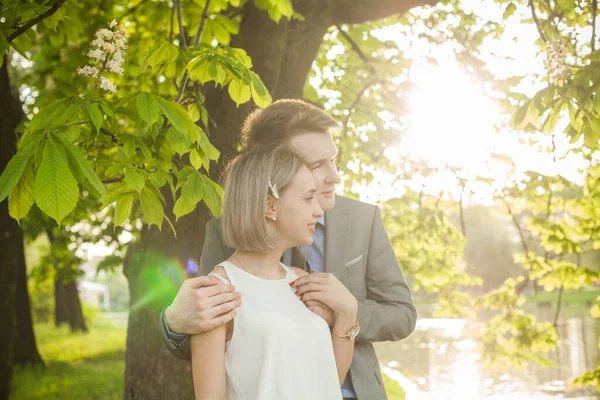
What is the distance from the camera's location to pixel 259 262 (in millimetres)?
2799

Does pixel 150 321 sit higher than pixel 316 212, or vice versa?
pixel 316 212

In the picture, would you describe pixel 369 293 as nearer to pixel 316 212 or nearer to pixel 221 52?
pixel 316 212

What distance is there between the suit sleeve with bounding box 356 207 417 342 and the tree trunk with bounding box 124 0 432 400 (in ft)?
6.43

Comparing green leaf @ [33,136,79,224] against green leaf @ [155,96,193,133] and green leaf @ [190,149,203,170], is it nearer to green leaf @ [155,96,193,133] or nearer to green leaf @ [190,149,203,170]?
green leaf @ [155,96,193,133]

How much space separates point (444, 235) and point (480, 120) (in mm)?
1659

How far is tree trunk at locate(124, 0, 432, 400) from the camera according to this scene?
5.33m

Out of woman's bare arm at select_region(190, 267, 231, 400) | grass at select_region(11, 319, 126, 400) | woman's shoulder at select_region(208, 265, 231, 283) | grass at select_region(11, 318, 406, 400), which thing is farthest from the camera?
grass at select_region(11, 319, 126, 400)

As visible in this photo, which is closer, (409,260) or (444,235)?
(444,235)

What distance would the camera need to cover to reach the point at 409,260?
10711 millimetres

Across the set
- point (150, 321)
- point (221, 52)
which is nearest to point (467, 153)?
point (150, 321)

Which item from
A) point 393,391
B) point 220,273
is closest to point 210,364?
point 220,273

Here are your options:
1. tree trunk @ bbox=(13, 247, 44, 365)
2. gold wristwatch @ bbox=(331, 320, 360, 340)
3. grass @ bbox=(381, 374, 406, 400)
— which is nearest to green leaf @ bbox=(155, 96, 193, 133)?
gold wristwatch @ bbox=(331, 320, 360, 340)

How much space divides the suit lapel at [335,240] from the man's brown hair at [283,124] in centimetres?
41

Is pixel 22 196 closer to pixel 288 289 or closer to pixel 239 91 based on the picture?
pixel 288 289
